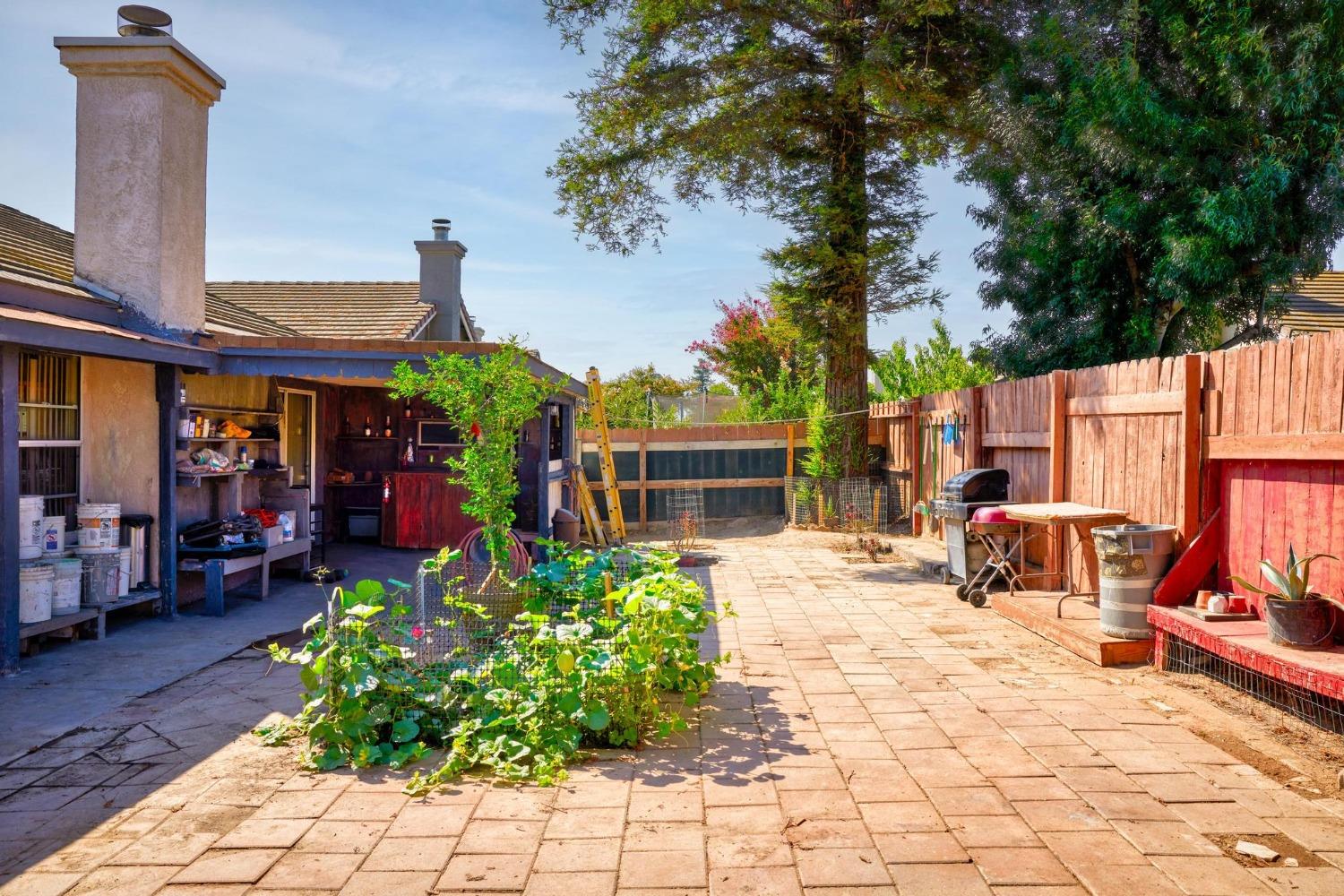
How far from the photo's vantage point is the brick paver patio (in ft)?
9.63

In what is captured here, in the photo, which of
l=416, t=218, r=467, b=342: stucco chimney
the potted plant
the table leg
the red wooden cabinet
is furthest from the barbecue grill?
l=416, t=218, r=467, b=342: stucco chimney

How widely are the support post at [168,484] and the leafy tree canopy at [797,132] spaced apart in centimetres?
836

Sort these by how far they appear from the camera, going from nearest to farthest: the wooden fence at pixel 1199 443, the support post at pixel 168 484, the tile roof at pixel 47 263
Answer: the wooden fence at pixel 1199 443
the tile roof at pixel 47 263
the support post at pixel 168 484

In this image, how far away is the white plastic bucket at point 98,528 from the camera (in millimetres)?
6734

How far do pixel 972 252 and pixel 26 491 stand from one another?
40.4 ft

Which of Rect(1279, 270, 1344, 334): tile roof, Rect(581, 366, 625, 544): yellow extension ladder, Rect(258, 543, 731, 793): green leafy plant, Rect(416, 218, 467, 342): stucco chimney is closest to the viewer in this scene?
Rect(258, 543, 731, 793): green leafy plant

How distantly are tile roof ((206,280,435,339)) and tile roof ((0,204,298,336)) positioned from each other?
1212 millimetres

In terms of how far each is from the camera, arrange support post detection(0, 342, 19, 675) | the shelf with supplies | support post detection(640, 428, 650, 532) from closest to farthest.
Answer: support post detection(0, 342, 19, 675)
the shelf with supplies
support post detection(640, 428, 650, 532)

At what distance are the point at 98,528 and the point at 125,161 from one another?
3377 millimetres

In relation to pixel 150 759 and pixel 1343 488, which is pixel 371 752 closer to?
pixel 150 759

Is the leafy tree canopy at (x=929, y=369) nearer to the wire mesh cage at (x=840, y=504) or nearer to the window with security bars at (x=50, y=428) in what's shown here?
the wire mesh cage at (x=840, y=504)

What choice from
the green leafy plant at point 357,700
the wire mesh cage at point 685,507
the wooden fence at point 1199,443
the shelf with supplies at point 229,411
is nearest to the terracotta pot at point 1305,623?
the wooden fence at point 1199,443

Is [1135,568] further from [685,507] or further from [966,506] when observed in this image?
[685,507]

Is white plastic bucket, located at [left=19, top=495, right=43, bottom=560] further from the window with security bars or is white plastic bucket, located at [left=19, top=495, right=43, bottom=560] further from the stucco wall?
the stucco wall
